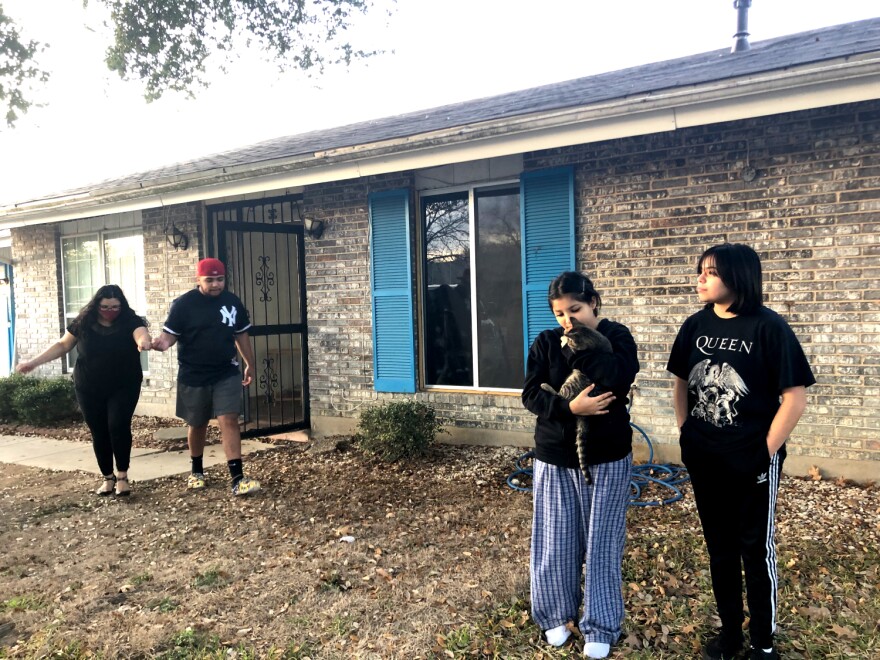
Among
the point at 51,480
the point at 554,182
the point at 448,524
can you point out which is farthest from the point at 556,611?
the point at 51,480

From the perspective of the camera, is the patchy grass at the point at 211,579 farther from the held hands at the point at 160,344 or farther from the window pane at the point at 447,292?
the window pane at the point at 447,292

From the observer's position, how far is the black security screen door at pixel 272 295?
7.78 metres

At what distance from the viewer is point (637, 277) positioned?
5520 millimetres

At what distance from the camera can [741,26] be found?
705cm

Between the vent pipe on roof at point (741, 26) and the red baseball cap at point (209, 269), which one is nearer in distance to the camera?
the red baseball cap at point (209, 269)

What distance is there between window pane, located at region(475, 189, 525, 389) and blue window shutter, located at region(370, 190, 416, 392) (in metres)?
0.71

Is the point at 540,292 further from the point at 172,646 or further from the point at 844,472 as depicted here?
the point at 172,646

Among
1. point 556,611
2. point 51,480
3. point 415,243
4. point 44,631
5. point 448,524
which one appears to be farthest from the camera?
point 415,243

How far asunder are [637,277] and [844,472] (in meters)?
2.07

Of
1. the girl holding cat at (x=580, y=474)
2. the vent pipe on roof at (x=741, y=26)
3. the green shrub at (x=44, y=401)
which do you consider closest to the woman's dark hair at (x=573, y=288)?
the girl holding cat at (x=580, y=474)

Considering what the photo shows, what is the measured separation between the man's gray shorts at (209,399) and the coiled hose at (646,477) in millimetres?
2243

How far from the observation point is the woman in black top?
16.6 feet

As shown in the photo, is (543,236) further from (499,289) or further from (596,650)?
(596,650)

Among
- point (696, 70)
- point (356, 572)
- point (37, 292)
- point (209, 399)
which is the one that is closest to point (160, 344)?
point (209, 399)
